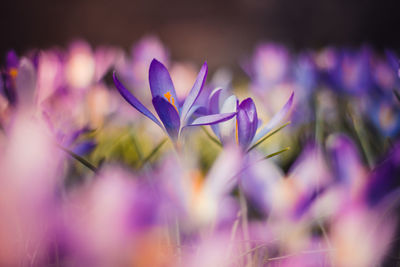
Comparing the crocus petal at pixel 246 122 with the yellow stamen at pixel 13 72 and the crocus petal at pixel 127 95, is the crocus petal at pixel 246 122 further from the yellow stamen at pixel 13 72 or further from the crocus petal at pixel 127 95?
the yellow stamen at pixel 13 72

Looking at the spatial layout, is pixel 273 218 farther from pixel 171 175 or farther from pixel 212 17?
pixel 212 17

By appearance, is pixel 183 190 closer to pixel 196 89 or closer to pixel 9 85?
pixel 196 89

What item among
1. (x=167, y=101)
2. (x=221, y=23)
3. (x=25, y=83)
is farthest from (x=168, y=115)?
(x=221, y=23)

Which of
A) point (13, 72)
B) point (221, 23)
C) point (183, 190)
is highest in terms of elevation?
point (221, 23)

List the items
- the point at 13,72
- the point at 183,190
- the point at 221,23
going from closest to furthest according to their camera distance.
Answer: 1. the point at 183,190
2. the point at 13,72
3. the point at 221,23

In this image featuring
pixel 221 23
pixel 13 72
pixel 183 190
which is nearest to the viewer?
pixel 183 190

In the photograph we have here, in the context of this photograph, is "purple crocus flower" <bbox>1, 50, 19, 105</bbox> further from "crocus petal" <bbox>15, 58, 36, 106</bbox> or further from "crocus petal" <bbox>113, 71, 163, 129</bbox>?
"crocus petal" <bbox>113, 71, 163, 129</bbox>

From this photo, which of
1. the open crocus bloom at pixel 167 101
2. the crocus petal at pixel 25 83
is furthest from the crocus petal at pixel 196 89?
the crocus petal at pixel 25 83

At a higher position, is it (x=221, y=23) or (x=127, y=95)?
(x=221, y=23)
